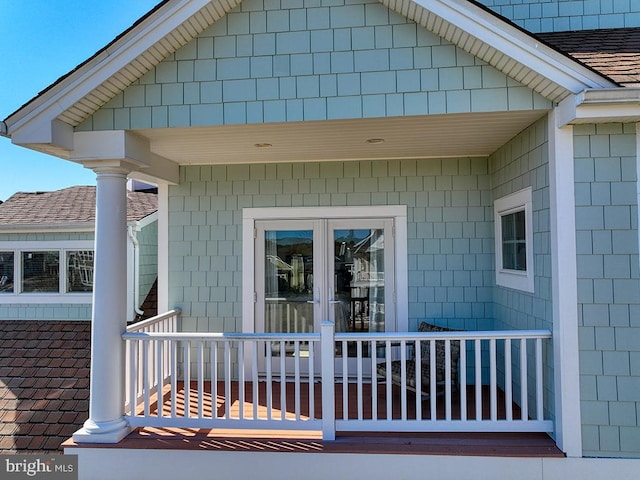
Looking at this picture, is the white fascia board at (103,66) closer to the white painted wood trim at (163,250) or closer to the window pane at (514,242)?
the white painted wood trim at (163,250)

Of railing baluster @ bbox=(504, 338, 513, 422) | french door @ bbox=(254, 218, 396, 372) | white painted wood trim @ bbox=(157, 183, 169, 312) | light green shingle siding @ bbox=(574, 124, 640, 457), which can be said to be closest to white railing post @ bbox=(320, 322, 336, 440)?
railing baluster @ bbox=(504, 338, 513, 422)

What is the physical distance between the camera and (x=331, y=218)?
4965 millimetres

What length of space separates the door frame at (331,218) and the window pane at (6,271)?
5.04m

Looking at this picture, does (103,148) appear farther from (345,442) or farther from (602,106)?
(602,106)

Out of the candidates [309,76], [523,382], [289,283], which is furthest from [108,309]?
[523,382]

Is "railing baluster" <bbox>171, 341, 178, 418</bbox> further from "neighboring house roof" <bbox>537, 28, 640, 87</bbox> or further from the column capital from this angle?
"neighboring house roof" <bbox>537, 28, 640, 87</bbox>

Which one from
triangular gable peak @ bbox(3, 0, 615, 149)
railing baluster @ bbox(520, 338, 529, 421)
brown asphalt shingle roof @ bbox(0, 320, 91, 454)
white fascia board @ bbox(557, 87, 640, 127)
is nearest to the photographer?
white fascia board @ bbox(557, 87, 640, 127)

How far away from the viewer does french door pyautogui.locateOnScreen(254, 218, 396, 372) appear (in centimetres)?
496

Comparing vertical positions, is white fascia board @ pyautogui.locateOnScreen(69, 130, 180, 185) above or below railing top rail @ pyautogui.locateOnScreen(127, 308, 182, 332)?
above

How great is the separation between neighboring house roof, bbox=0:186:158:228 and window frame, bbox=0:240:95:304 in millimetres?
367

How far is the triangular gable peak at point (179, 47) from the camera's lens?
2.96 metres

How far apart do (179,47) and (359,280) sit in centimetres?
309

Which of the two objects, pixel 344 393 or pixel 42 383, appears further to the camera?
pixel 42 383

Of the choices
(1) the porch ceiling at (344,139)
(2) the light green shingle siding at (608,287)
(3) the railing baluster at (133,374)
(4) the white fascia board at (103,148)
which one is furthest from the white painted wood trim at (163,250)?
(2) the light green shingle siding at (608,287)
